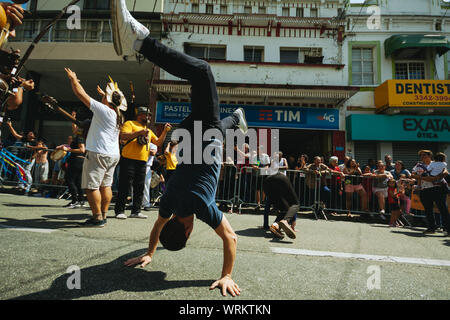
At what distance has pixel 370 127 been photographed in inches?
445

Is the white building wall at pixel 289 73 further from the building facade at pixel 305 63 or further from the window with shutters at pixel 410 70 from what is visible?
the window with shutters at pixel 410 70

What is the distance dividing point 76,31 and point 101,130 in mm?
13553

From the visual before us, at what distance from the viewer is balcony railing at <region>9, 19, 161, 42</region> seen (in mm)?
12852

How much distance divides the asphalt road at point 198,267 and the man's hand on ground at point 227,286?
0.06m

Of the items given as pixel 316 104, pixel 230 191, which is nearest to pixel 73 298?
pixel 230 191

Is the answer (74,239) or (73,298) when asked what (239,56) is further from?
(73,298)

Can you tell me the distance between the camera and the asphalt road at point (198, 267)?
1698 millimetres

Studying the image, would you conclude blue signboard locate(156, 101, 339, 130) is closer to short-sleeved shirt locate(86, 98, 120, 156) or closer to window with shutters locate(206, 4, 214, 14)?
window with shutters locate(206, 4, 214, 14)

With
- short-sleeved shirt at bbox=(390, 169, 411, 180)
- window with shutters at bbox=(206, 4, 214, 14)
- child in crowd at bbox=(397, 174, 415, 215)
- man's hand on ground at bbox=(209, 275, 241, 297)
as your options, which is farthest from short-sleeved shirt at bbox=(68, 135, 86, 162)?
window with shutters at bbox=(206, 4, 214, 14)

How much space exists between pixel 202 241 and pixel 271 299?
1.59 m

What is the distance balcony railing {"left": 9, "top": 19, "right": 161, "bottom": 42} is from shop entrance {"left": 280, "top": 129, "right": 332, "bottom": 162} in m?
9.04

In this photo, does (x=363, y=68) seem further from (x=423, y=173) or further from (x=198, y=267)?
(x=198, y=267)

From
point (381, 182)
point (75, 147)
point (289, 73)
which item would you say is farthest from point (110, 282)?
point (289, 73)

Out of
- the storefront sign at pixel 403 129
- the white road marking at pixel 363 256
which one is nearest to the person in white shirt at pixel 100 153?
the white road marking at pixel 363 256
